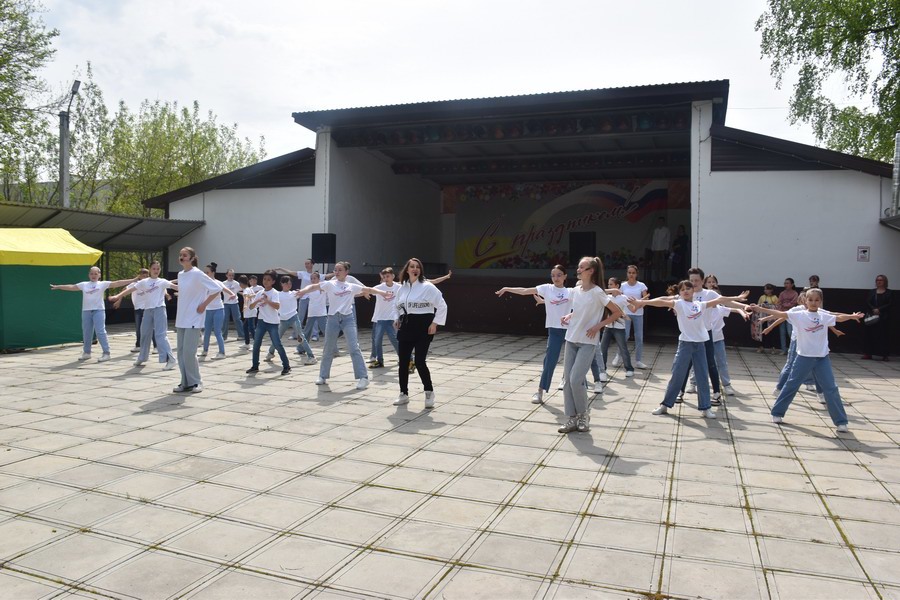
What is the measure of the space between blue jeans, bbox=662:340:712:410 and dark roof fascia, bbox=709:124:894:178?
9290mm

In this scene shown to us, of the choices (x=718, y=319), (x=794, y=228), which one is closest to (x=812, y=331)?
(x=718, y=319)

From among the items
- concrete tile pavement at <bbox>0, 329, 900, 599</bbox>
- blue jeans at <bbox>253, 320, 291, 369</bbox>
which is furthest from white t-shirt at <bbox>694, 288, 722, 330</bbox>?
blue jeans at <bbox>253, 320, 291, 369</bbox>

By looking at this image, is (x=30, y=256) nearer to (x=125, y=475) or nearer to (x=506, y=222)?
(x=125, y=475)

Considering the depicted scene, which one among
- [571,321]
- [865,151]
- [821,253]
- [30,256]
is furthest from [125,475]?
[865,151]

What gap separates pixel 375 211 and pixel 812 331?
55.7 feet

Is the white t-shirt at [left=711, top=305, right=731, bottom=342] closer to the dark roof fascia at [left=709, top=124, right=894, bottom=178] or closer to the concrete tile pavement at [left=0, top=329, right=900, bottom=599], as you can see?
the concrete tile pavement at [left=0, top=329, right=900, bottom=599]

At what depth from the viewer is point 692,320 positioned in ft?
24.7

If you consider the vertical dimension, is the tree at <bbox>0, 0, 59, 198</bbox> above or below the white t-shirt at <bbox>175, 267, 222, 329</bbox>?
above

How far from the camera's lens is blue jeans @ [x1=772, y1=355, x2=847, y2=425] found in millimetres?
6816

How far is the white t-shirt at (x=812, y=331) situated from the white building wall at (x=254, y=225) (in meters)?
14.4

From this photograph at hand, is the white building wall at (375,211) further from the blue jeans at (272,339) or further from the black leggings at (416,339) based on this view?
the black leggings at (416,339)

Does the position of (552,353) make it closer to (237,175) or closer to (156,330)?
(156,330)

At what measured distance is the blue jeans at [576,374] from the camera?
6.55 metres

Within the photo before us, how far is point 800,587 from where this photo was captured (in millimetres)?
3309
